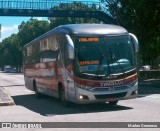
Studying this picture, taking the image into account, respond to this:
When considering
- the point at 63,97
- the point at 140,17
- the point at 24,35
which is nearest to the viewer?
the point at 63,97

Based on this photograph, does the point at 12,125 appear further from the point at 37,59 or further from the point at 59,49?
the point at 37,59

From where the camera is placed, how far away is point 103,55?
14.6 m

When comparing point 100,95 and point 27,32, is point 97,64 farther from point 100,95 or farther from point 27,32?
point 27,32

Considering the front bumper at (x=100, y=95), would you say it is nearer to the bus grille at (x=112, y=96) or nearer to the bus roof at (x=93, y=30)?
the bus grille at (x=112, y=96)

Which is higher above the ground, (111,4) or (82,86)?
(111,4)

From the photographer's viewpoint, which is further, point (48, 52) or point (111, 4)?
point (111, 4)

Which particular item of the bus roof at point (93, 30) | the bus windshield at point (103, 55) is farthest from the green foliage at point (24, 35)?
the bus windshield at point (103, 55)

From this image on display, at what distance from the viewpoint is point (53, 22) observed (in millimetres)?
96250

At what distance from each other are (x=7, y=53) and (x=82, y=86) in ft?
407

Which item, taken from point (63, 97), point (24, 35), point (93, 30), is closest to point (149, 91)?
point (63, 97)

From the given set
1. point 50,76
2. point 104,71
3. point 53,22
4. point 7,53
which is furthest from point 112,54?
point 7,53

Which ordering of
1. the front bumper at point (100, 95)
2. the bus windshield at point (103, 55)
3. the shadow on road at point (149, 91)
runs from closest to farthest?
the front bumper at point (100, 95)
the bus windshield at point (103, 55)
the shadow on road at point (149, 91)

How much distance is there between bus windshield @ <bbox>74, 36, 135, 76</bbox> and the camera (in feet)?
47.2

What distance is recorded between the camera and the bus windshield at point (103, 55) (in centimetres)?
1439
